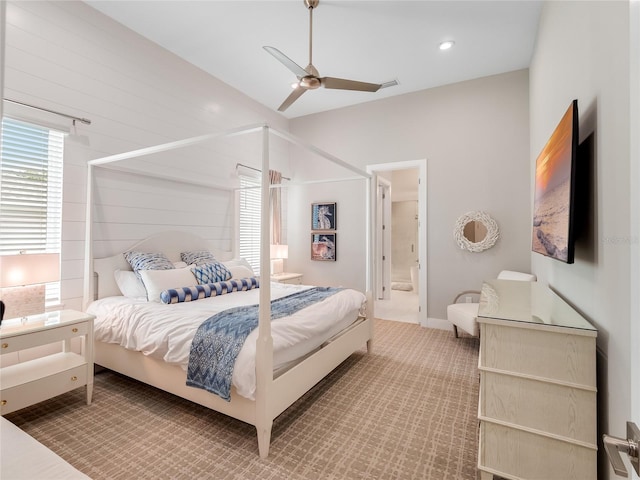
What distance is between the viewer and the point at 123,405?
247cm

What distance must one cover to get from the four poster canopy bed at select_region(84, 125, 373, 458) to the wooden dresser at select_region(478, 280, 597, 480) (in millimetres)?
1213

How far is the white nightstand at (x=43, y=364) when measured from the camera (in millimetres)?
2094

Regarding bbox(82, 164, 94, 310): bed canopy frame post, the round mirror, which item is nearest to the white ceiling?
bbox(82, 164, 94, 310): bed canopy frame post

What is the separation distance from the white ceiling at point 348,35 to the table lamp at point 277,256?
245cm

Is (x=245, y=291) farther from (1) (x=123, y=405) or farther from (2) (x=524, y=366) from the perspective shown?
(2) (x=524, y=366)

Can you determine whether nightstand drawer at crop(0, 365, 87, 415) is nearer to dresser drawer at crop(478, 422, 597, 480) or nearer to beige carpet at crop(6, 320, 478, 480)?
beige carpet at crop(6, 320, 478, 480)

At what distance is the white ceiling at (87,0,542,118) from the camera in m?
3.07

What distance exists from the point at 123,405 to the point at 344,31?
13.2 ft

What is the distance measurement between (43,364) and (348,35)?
4.10m

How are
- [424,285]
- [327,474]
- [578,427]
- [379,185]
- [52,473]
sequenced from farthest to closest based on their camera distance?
[379,185] < [424,285] < [327,474] < [578,427] < [52,473]

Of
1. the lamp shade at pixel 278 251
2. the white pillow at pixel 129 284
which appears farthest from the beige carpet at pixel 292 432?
the lamp shade at pixel 278 251

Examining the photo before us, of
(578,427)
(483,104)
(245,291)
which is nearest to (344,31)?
(483,104)

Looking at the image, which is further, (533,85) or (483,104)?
(483,104)

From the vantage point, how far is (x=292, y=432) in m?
2.18
